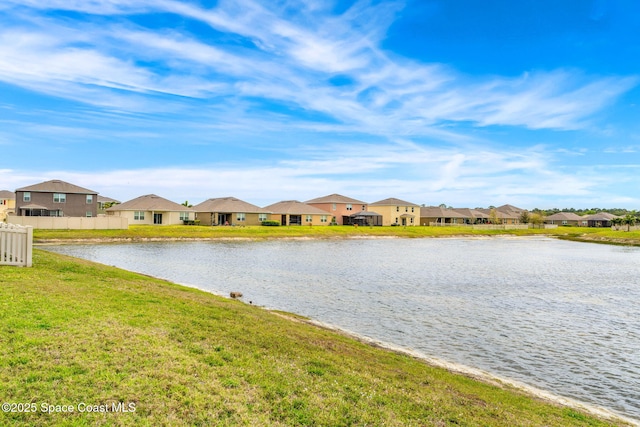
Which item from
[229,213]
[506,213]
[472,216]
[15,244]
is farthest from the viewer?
[506,213]

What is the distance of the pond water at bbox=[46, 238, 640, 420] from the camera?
12953 mm

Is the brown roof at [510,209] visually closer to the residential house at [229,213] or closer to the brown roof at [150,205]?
the residential house at [229,213]

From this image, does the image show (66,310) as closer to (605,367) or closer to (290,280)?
(605,367)

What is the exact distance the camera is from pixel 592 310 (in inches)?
839

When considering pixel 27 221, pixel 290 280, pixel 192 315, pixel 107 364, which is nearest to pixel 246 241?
pixel 27 221

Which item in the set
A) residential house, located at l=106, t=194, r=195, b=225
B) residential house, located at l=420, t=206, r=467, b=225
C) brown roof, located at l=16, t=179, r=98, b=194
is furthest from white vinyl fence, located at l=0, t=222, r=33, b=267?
residential house, located at l=420, t=206, r=467, b=225

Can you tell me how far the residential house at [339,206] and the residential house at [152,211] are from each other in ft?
109

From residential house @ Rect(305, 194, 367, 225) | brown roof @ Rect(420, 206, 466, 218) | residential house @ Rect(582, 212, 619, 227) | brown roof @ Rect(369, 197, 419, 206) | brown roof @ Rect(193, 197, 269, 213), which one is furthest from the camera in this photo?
residential house @ Rect(582, 212, 619, 227)

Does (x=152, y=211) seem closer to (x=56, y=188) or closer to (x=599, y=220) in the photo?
(x=56, y=188)

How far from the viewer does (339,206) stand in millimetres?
108438

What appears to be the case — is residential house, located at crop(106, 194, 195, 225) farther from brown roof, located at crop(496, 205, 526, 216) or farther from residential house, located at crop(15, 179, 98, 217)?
brown roof, located at crop(496, 205, 526, 216)

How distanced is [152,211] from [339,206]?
44432 mm

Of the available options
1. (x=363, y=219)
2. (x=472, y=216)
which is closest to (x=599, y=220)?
(x=472, y=216)

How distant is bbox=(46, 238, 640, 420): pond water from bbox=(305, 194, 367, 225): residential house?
6579 centimetres
